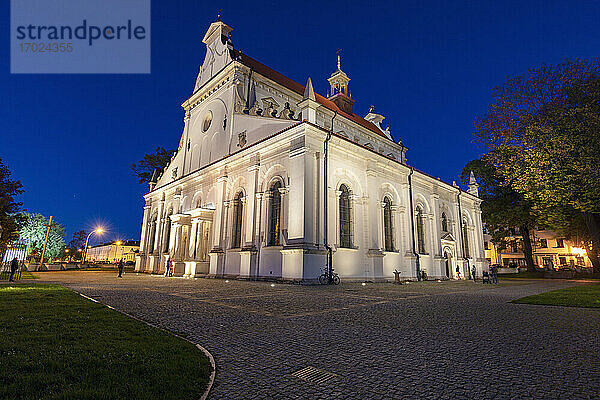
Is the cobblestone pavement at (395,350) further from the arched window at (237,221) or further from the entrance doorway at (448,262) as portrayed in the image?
the entrance doorway at (448,262)

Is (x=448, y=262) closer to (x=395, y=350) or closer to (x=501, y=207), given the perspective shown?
(x=501, y=207)

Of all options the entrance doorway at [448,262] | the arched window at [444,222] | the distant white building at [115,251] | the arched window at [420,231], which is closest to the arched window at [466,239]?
the arched window at [444,222]

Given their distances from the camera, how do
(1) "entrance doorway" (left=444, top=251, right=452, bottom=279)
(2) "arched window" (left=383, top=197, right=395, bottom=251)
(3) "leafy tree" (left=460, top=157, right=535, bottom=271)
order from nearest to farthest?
(2) "arched window" (left=383, top=197, right=395, bottom=251) < (1) "entrance doorway" (left=444, top=251, right=452, bottom=279) < (3) "leafy tree" (left=460, top=157, right=535, bottom=271)

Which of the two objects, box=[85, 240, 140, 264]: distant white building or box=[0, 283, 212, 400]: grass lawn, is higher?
box=[85, 240, 140, 264]: distant white building

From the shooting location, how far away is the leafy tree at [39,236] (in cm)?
5607

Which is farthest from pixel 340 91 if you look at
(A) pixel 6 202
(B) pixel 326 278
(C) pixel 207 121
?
(A) pixel 6 202

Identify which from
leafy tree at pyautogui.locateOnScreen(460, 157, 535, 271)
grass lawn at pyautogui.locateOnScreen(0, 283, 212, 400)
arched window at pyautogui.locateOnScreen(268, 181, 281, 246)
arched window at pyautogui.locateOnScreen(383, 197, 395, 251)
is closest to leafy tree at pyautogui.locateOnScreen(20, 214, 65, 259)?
arched window at pyautogui.locateOnScreen(268, 181, 281, 246)

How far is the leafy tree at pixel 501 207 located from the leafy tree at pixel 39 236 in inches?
2655

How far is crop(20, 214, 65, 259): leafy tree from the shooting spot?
5607cm

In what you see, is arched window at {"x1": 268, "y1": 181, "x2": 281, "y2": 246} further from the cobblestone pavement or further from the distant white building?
the distant white building

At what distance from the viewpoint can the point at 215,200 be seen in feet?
81.1

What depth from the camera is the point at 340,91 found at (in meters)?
35.9

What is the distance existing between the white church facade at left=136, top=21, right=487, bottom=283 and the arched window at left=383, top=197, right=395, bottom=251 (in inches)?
3.2

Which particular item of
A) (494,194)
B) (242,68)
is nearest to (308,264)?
(242,68)
